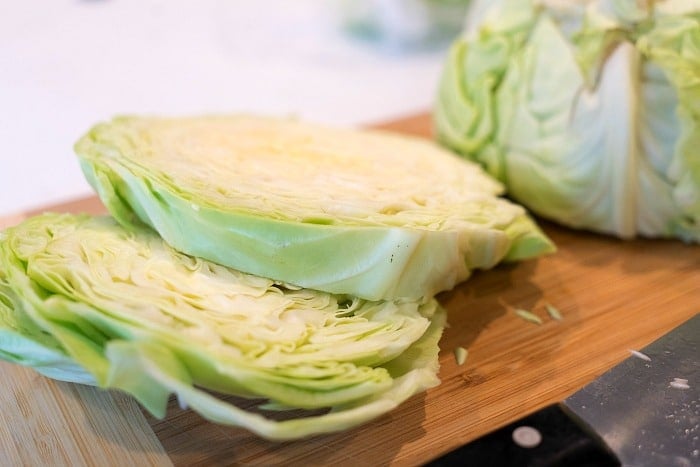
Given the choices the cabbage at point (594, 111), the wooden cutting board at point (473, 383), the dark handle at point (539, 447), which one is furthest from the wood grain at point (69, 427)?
the cabbage at point (594, 111)

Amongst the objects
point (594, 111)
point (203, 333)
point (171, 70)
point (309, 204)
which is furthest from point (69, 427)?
point (171, 70)

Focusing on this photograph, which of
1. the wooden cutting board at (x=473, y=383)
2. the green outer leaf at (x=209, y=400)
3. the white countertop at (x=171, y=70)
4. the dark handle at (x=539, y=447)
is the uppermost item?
the white countertop at (x=171, y=70)

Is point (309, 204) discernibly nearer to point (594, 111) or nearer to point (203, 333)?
point (203, 333)

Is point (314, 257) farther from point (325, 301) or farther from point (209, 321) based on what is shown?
point (209, 321)

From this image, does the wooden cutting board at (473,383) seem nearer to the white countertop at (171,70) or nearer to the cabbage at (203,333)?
the cabbage at (203,333)

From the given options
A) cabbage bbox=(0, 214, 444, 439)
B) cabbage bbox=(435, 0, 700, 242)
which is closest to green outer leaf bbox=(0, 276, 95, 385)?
cabbage bbox=(0, 214, 444, 439)

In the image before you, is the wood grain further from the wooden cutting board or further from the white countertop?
the white countertop

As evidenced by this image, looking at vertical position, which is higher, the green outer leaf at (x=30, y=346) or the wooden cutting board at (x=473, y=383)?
the green outer leaf at (x=30, y=346)
